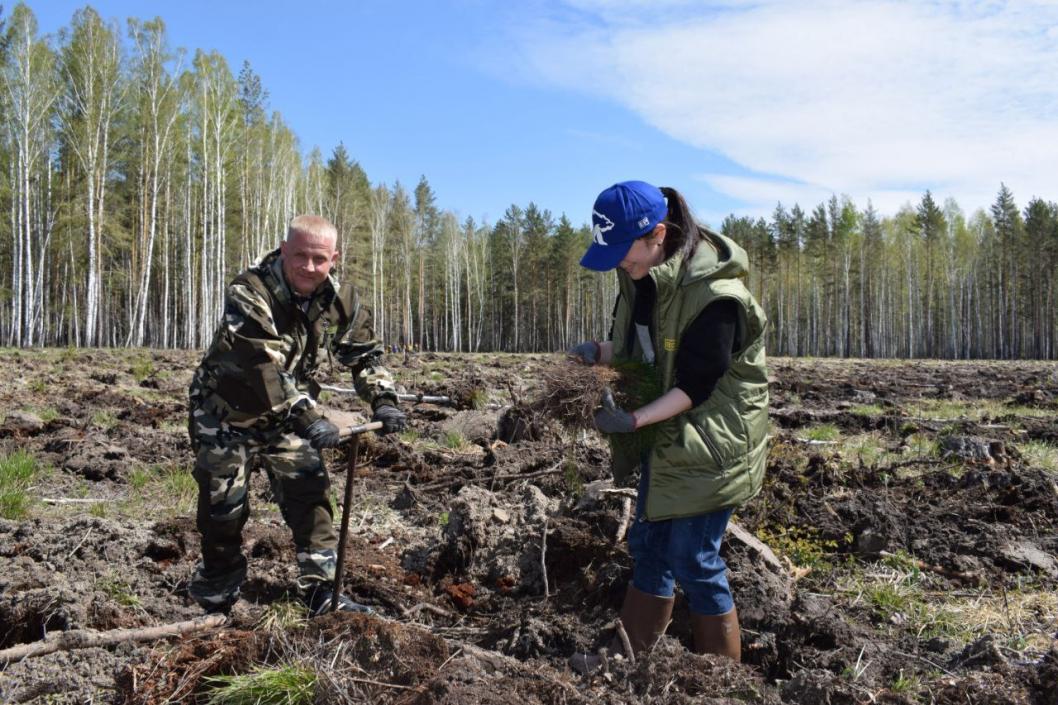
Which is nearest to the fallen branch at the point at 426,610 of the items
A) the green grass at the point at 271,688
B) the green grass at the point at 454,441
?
the green grass at the point at 271,688

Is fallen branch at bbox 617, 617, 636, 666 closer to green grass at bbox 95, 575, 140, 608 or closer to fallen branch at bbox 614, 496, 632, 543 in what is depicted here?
fallen branch at bbox 614, 496, 632, 543

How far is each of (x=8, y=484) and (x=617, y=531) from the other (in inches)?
169

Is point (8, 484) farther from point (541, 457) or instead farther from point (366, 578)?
point (541, 457)

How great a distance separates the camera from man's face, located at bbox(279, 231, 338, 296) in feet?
11.4

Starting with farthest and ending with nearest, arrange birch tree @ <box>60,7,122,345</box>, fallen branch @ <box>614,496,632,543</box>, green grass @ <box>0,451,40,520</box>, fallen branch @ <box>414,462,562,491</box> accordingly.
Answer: birch tree @ <box>60,7,122,345</box>
fallen branch @ <box>414,462,562,491</box>
green grass @ <box>0,451,40,520</box>
fallen branch @ <box>614,496,632,543</box>

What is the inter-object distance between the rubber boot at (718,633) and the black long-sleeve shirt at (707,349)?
2.80ft

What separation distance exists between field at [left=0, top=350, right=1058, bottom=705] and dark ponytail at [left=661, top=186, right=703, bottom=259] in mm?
870

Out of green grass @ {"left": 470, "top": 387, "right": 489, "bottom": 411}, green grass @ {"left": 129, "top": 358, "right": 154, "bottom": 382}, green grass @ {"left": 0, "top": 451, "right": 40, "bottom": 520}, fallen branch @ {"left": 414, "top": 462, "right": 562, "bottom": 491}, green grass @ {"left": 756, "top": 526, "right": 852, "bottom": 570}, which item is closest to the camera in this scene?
green grass @ {"left": 756, "top": 526, "right": 852, "bottom": 570}

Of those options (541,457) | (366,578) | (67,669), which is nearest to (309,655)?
(67,669)

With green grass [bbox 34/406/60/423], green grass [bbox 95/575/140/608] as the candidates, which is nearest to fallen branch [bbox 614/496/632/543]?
green grass [bbox 95/575/140/608]

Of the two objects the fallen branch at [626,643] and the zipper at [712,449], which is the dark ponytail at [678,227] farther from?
the fallen branch at [626,643]

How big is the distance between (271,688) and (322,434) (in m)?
1.08

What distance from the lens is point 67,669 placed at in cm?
299

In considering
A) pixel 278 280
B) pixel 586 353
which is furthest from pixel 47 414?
pixel 586 353
